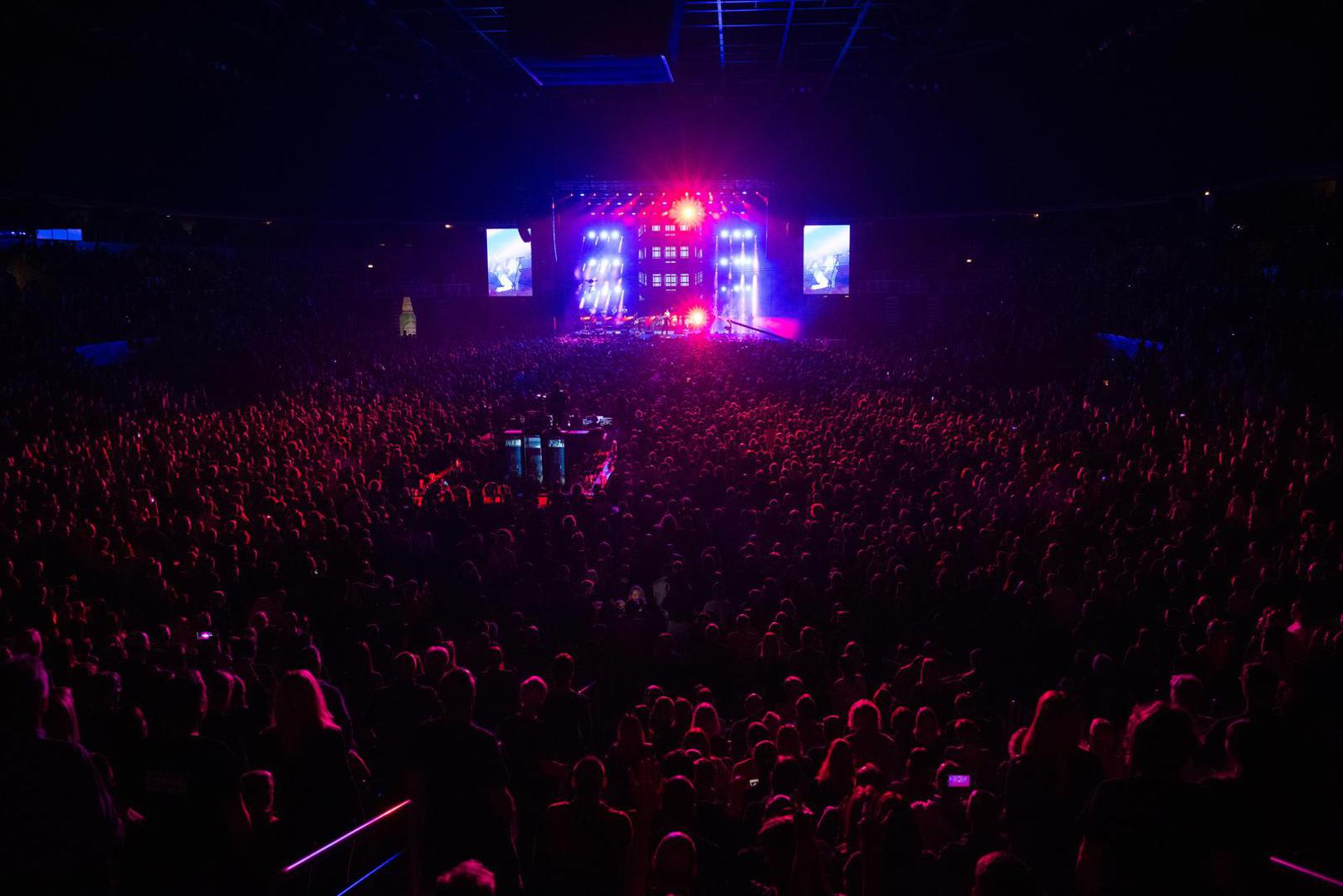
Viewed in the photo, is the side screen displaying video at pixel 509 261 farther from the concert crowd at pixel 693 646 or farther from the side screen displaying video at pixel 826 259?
the concert crowd at pixel 693 646

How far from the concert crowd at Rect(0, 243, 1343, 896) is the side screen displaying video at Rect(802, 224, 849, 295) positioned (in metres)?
20.1

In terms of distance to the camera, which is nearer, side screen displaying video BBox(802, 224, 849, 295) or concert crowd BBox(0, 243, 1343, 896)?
concert crowd BBox(0, 243, 1343, 896)

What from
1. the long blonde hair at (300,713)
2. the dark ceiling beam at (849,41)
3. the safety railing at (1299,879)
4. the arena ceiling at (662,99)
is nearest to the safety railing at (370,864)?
the long blonde hair at (300,713)

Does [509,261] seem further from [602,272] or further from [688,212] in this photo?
[688,212]

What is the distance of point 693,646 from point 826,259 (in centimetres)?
3191

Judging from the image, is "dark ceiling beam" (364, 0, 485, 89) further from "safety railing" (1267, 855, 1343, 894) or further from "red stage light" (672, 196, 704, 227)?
"safety railing" (1267, 855, 1343, 894)

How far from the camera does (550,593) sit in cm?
805

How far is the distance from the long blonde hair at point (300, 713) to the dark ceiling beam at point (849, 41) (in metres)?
20.9

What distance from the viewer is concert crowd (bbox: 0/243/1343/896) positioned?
3.22 m

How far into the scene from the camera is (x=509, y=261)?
38.9 m

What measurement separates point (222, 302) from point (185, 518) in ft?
71.3

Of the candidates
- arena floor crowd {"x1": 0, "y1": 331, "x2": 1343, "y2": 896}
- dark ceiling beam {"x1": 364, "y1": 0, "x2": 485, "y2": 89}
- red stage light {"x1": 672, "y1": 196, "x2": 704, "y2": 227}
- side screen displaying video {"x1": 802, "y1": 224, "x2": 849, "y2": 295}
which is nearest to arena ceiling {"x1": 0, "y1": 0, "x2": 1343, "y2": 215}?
dark ceiling beam {"x1": 364, "y1": 0, "x2": 485, "y2": 89}

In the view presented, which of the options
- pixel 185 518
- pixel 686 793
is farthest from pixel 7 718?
pixel 185 518

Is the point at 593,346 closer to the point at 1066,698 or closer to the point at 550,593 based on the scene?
the point at 550,593
